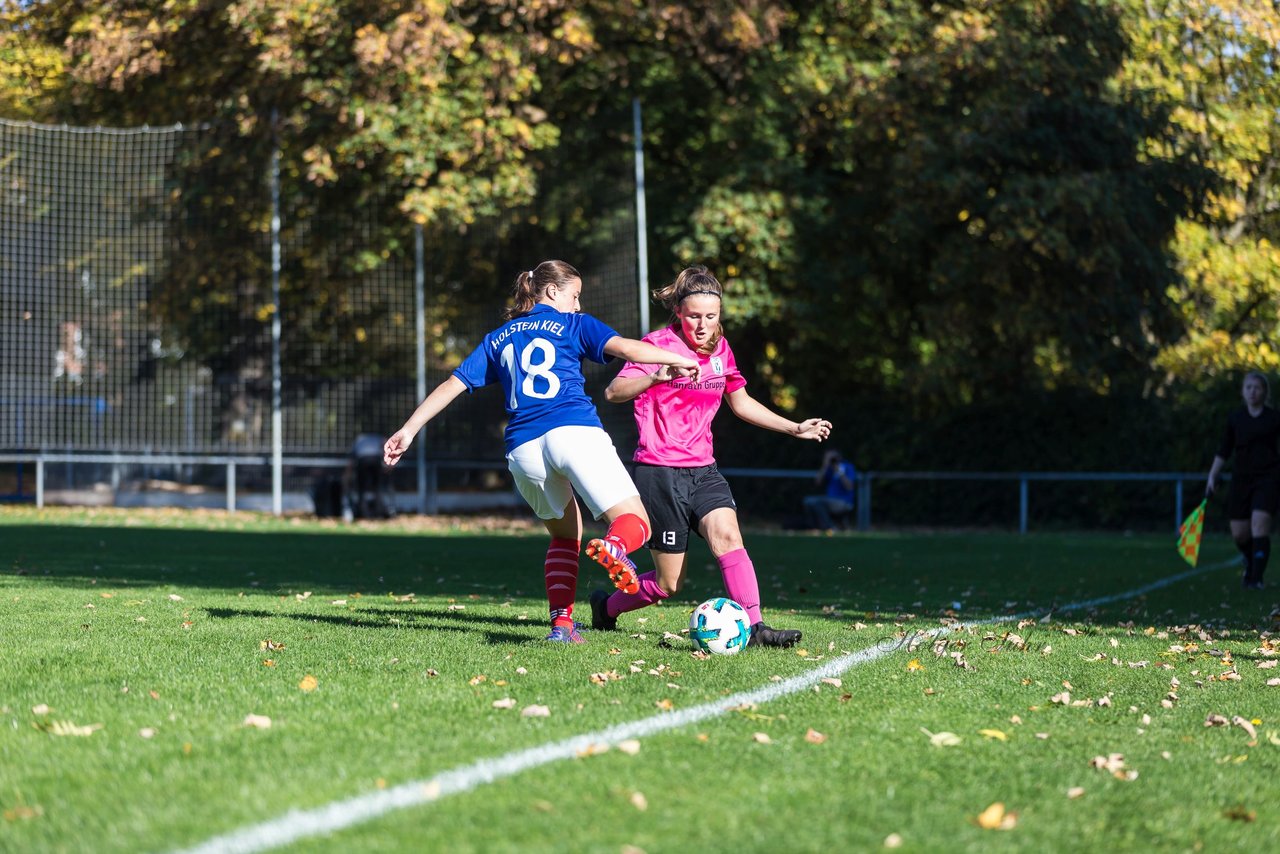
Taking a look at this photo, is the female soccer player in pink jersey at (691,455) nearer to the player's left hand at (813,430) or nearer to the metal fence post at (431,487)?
the player's left hand at (813,430)

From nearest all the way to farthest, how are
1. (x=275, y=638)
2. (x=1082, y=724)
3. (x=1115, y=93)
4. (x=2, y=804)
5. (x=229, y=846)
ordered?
(x=229, y=846)
(x=2, y=804)
(x=1082, y=724)
(x=275, y=638)
(x=1115, y=93)

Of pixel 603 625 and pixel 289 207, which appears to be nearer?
pixel 603 625

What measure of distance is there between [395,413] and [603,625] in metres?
15.6

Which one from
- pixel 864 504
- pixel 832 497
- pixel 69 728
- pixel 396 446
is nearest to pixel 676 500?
pixel 396 446

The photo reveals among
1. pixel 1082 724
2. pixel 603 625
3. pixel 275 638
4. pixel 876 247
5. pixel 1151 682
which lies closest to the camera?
pixel 1082 724

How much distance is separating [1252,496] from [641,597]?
23.3ft

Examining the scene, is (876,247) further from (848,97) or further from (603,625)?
(603,625)

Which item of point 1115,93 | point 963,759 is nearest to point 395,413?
point 1115,93

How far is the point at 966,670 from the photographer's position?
21.3 ft

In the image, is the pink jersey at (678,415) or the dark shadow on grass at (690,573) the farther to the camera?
the dark shadow on grass at (690,573)

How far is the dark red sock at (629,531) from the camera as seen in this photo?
20.5ft

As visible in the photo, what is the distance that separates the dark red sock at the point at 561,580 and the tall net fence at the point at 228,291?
1445cm

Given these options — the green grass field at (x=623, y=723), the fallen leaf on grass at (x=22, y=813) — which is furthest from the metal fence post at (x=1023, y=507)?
the fallen leaf on grass at (x=22, y=813)

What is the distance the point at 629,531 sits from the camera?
6.34 metres
